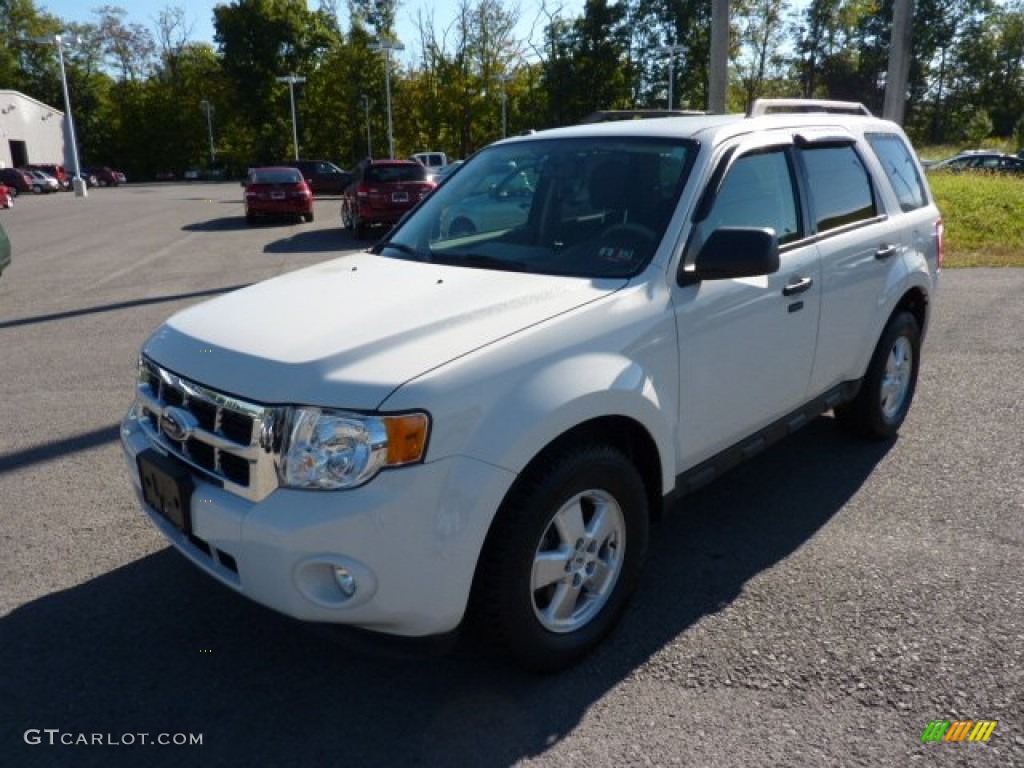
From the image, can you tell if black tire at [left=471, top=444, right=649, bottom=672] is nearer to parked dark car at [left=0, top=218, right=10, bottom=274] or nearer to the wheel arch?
the wheel arch

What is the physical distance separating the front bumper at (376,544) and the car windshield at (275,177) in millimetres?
21174

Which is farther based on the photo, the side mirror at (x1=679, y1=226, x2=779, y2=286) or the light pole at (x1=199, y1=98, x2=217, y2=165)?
the light pole at (x1=199, y1=98, x2=217, y2=165)

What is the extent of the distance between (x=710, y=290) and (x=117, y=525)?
2.98 meters

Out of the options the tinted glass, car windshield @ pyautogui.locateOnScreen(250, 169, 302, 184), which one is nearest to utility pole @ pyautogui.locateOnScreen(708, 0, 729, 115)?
the tinted glass

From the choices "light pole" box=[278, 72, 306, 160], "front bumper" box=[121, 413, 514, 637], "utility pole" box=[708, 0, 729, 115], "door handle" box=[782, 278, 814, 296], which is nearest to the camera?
"front bumper" box=[121, 413, 514, 637]

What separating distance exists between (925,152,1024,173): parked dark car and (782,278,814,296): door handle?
30.2 m

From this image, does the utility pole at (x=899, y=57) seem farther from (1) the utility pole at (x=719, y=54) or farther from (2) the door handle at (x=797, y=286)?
(2) the door handle at (x=797, y=286)

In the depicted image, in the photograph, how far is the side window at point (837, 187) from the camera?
13.5 feet

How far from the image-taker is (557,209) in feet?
12.3

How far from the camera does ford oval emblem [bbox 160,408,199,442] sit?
9.06ft

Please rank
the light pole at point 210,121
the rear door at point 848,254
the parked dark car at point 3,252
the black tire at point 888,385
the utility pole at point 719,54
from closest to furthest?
1. the rear door at point 848,254
2. the black tire at point 888,385
3. the parked dark car at point 3,252
4. the utility pole at point 719,54
5. the light pole at point 210,121

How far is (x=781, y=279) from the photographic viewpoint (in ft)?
12.1

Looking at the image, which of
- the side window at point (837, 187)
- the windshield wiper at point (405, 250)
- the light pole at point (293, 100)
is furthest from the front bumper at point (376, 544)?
the light pole at point (293, 100)

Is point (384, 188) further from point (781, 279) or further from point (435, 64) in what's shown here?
point (435, 64)
